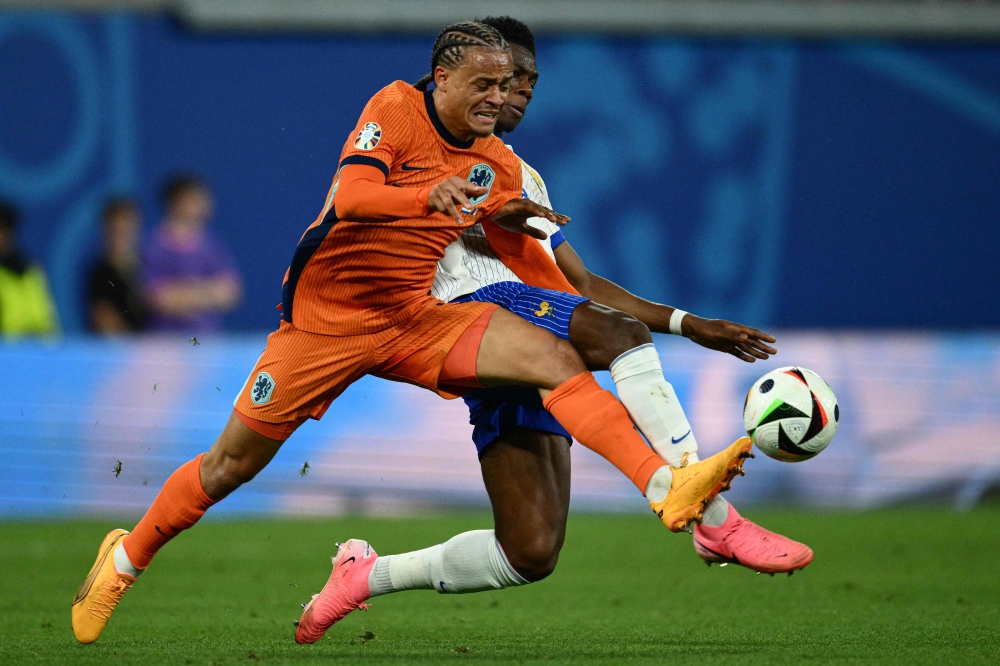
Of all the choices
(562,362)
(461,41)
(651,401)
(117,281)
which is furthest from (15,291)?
(651,401)

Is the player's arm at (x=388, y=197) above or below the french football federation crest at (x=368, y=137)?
below

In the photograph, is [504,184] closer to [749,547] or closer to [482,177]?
[482,177]

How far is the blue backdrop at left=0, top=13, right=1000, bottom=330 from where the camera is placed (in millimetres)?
11977

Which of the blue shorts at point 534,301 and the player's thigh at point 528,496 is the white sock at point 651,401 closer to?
the blue shorts at point 534,301

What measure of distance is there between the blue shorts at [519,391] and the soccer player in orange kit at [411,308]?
0.08 meters

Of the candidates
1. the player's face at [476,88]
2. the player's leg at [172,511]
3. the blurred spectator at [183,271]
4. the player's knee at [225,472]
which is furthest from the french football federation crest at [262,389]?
the blurred spectator at [183,271]

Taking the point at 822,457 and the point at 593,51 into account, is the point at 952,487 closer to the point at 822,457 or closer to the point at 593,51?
the point at 822,457

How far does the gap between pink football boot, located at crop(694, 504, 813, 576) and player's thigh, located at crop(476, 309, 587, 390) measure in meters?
0.65

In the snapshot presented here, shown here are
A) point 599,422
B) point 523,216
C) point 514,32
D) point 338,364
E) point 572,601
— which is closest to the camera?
point 599,422

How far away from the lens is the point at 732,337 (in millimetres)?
4379

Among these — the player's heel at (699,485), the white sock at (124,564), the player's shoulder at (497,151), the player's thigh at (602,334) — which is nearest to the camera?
the player's heel at (699,485)

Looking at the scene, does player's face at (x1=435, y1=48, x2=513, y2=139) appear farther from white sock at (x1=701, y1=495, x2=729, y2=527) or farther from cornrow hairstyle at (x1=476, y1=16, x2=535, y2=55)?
white sock at (x1=701, y1=495, x2=729, y2=527)

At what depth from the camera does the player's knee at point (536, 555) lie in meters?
4.74

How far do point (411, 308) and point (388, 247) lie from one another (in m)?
0.22
